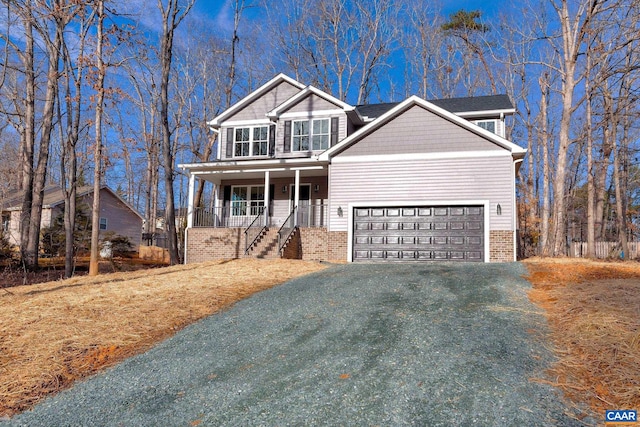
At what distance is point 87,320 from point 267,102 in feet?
49.2

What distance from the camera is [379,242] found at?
14.3 metres

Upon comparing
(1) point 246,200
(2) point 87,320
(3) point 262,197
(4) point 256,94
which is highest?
(4) point 256,94

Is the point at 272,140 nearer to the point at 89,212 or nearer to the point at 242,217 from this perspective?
the point at 242,217

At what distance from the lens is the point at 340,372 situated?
3951 mm

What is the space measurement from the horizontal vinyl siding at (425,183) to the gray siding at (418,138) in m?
0.43

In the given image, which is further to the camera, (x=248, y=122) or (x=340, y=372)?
(x=248, y=122)

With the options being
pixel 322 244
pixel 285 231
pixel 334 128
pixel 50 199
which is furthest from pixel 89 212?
pixel 322 244

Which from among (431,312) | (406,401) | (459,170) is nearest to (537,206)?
(459,170)

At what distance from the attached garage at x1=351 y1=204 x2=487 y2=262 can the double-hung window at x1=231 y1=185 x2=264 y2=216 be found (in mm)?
5772

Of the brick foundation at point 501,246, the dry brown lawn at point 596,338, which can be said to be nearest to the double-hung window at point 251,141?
the brick foundation at point 501,246

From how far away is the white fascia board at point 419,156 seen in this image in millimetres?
13708

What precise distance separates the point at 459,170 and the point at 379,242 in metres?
3.55

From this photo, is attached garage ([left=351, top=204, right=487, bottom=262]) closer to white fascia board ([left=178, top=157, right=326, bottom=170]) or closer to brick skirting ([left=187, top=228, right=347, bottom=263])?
brick skirting ([left=187, top=228, right=347, bottom=263])

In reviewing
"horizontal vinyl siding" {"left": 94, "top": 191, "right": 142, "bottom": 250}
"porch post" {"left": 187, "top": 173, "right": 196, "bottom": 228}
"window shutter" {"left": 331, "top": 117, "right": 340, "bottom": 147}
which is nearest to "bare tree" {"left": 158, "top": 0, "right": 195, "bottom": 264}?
"porch post" {"left": 187, "top": 173, "right": 196, "bottom": 228}
